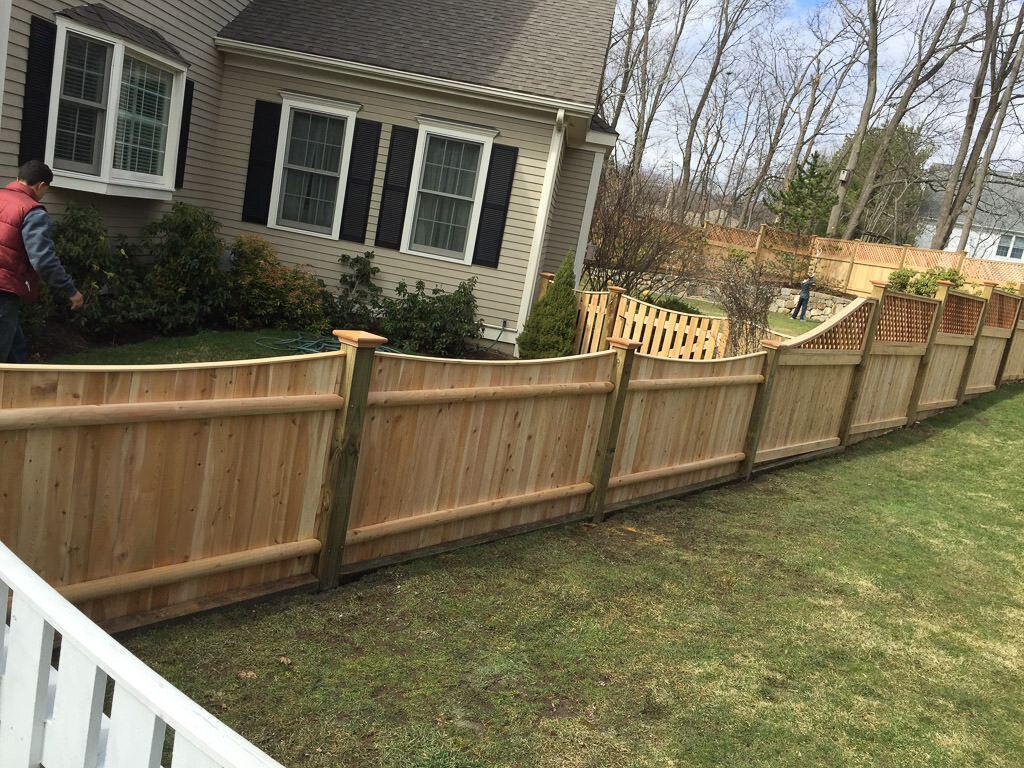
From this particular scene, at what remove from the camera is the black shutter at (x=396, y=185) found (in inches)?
463

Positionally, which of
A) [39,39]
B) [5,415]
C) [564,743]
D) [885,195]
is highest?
[885,195]

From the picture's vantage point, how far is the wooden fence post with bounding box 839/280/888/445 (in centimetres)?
916

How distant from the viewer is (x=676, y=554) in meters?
5.76

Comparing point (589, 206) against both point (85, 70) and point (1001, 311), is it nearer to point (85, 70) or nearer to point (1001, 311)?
point (1001, 311)

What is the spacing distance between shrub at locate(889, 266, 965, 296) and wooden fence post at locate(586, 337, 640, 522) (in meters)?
17.1

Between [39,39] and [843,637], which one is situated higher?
[39,39]

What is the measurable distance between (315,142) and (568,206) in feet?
13.9

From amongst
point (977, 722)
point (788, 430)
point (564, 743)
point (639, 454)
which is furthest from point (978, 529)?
point (564, 743)

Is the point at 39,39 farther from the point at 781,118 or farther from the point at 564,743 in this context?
the point at 781,118

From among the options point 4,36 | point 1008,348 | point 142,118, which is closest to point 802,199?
point 1008,348

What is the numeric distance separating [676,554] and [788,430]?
326cm

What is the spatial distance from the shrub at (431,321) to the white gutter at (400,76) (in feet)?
8.19

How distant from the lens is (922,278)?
22000 millimetres

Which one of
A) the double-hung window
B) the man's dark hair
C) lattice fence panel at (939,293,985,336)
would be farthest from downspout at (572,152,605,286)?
the double-hung window
